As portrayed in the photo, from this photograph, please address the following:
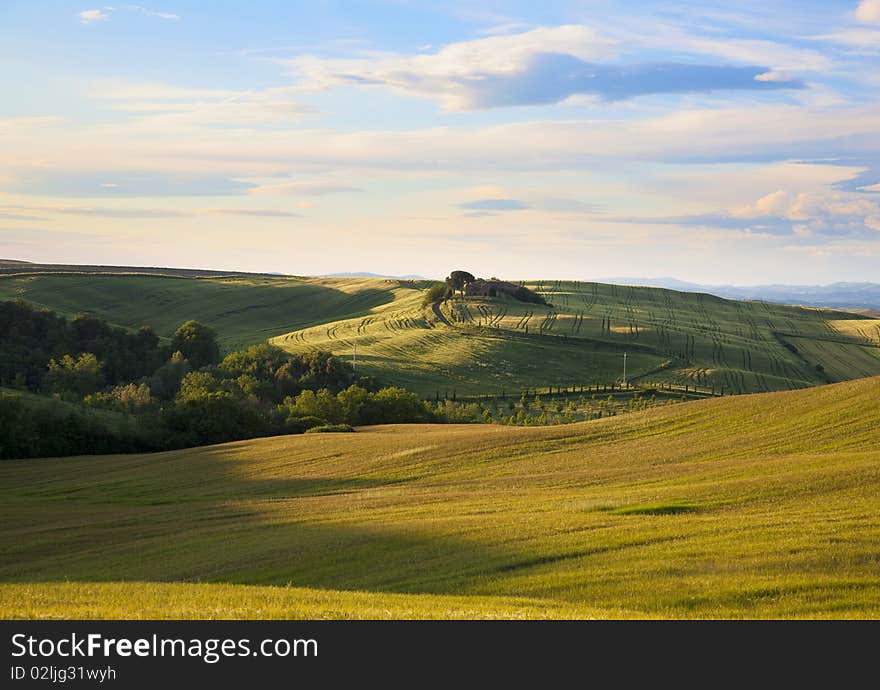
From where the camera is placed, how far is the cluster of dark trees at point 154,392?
6875 centimetres

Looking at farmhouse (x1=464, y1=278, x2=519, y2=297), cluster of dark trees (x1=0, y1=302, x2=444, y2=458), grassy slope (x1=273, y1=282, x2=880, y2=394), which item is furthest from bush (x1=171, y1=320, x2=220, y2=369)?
farmhouse (x1=464, y1=278, x2=519, y2=297)

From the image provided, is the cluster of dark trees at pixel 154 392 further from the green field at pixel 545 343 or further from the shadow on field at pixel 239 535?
the shadow on field at pixel 239 535

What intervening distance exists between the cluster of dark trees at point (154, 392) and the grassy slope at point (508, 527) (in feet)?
72.5

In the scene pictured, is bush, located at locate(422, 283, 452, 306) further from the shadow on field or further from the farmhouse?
the shadow on field

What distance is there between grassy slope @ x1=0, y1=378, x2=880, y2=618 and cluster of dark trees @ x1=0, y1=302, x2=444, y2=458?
22086 millimetres

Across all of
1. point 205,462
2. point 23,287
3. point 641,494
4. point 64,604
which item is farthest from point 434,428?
point 23,287

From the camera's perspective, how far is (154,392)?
4281 inches

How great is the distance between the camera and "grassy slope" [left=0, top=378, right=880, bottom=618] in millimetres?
14938

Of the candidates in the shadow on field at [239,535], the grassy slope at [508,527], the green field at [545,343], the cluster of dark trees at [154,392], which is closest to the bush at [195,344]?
the cluster of dark trees at [154,392]

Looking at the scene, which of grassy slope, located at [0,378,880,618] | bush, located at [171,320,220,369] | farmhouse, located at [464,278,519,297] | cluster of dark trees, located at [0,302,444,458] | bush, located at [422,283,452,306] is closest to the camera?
grassy slope, located at [0,378,880,618]
